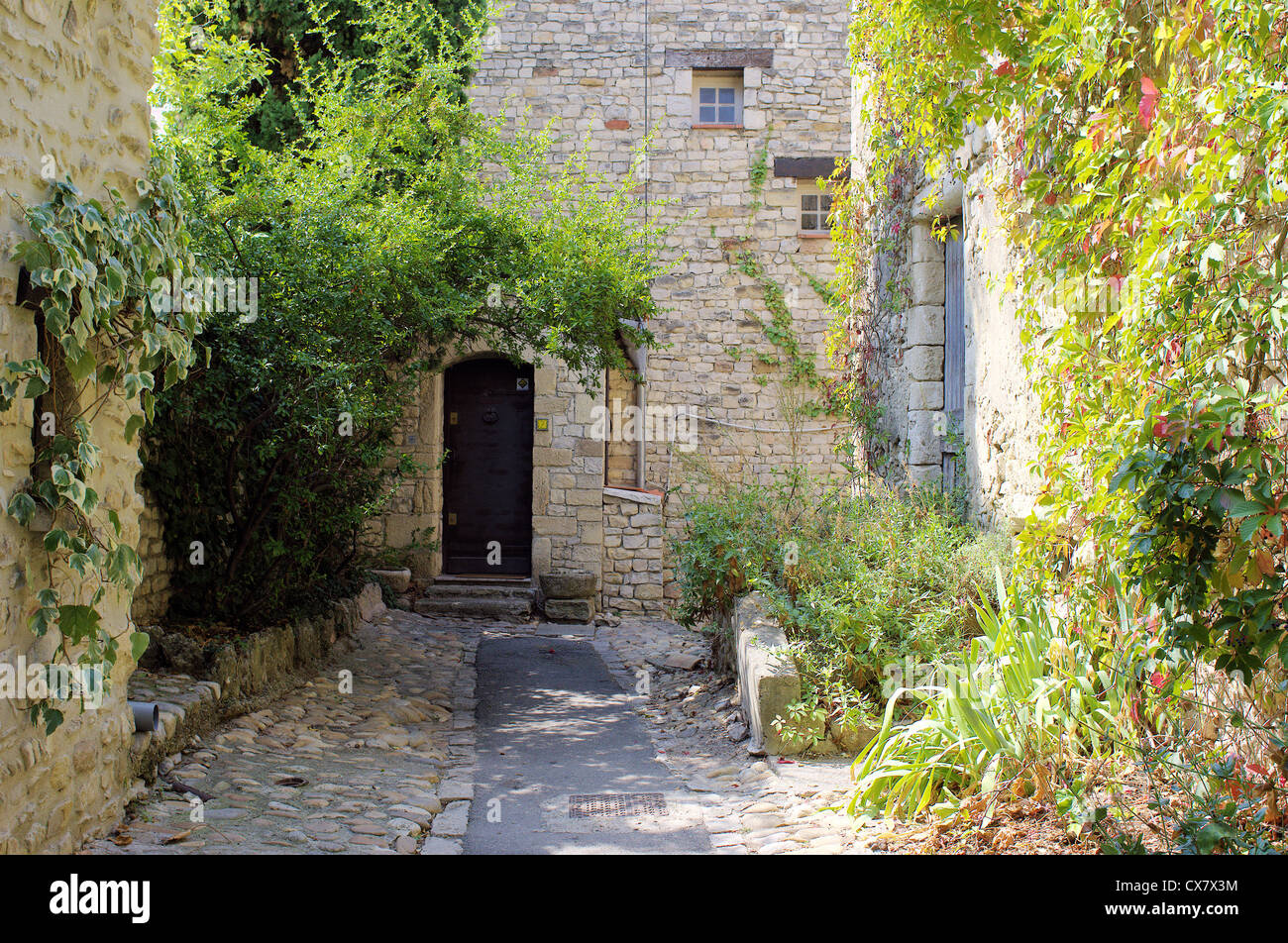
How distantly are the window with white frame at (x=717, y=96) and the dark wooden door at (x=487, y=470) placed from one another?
3967 mm

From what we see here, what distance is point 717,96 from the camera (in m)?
11.8

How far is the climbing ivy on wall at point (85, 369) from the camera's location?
2.84m

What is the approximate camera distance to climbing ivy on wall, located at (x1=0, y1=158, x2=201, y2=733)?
2844 mm

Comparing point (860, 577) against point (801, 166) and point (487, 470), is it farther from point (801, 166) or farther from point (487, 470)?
point (801, 166)

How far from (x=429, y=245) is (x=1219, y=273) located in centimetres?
478

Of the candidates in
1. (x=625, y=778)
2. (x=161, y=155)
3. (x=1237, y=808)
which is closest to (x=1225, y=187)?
(x=1237, y=808)

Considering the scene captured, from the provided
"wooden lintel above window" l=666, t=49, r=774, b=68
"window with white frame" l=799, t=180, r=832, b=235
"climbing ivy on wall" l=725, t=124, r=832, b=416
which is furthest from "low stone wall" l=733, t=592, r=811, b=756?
"wooden lintel above window" l=666, t=49, r=774, b=68

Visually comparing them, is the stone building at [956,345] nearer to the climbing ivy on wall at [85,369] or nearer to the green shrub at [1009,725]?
the green shrub at [1009,725]

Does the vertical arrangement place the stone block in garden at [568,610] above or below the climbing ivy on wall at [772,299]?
below

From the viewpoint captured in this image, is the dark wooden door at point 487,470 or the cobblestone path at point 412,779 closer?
the cobblestone path at point 412,779

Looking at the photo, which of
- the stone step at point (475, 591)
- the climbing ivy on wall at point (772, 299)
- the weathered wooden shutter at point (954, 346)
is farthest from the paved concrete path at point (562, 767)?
the climbing ivy on wall at point (772, 299)

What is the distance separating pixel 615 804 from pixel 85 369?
2.60m

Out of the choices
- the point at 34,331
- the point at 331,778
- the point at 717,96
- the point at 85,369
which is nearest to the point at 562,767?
the point at 331,778

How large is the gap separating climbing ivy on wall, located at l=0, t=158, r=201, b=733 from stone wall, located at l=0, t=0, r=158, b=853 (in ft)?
0.16
